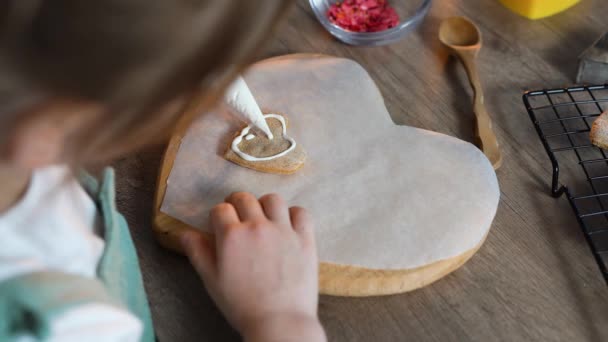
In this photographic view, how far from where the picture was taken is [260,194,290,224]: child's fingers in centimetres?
76

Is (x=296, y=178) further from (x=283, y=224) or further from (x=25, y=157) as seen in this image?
(x=25, y=157)

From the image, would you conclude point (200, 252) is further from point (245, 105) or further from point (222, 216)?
point (245, 105)

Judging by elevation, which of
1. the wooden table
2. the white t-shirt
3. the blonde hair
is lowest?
the wooden table

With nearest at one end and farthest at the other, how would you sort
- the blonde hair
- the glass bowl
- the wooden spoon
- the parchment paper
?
the blonde hair < the parchment paper < the wooden spoon < the glass bowl

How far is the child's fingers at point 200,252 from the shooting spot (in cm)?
73

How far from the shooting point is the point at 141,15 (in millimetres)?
387

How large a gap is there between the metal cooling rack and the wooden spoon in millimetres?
61

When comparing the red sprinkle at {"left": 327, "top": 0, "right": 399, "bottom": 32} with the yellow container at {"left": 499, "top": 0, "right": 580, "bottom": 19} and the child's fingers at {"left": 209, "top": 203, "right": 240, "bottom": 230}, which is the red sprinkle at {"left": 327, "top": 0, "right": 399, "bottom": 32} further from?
the child's fingers at {"left": 209, "top": 203, "right": 240, "bottom": 230}

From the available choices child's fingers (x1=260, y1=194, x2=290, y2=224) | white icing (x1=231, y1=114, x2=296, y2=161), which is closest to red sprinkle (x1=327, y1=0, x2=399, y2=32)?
white icing (x1=231, y1=114, x2=296, y2=161)

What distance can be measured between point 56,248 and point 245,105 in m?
0.37

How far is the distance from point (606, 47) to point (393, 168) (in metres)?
0.40

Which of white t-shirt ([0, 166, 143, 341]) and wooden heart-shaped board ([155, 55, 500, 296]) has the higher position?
white t-shirt ([0, 166, 143, 341])

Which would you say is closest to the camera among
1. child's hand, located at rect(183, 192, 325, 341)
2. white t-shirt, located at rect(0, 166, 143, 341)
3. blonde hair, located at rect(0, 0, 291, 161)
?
blonde hair, located at rect(0, 0, 291, 161)

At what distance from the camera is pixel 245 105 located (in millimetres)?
871
